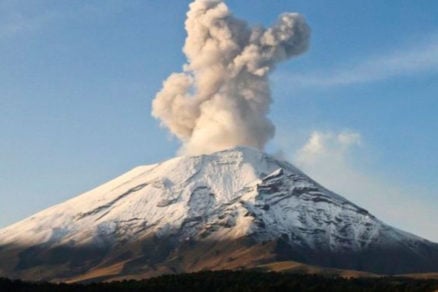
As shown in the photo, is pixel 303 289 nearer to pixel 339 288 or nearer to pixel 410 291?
pixel 339 288

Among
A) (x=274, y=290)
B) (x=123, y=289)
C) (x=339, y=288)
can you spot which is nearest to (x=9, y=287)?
(x=123, y=289)

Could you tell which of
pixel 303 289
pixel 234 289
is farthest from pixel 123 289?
pixel 303 289

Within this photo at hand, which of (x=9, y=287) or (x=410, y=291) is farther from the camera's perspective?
(x=9, y=287)

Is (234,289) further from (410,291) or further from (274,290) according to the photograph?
(410,291)

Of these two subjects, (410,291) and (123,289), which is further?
(123,289)

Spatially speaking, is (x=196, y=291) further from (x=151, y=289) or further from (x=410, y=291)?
(x=410, y=291)

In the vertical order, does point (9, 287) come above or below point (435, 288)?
above

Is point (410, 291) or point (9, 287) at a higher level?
point (9, 287)

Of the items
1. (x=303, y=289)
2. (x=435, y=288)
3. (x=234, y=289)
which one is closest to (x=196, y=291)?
(x=234, y=289)
